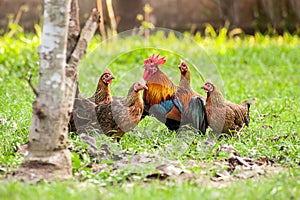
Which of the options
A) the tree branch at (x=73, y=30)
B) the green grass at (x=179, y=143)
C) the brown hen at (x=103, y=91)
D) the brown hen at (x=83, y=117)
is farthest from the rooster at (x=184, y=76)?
the tree branch at (x=73, y=30)

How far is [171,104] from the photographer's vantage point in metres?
5.19

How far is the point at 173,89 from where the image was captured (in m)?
5.25

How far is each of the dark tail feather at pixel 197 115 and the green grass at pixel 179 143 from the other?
0.12 meters

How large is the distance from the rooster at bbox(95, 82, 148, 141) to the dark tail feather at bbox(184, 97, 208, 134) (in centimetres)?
46

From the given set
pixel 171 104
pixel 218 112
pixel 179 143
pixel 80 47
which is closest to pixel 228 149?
pixel 179 143

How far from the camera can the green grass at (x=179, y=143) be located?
11.5 ft

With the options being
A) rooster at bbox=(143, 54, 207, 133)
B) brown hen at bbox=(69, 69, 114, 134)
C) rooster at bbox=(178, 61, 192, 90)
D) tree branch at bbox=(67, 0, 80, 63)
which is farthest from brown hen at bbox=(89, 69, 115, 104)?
tree branch at bbox=(67, 0, 80, 63)

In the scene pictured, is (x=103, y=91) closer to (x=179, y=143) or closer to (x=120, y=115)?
(x=120, y=115)

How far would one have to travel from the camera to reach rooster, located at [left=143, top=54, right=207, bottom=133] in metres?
5.17

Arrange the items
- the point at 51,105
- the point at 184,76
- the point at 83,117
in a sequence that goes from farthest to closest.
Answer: the point at 184,76 < the point at 83,117 < the point at 51,105

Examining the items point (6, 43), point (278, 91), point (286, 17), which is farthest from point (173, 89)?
point (286, 17)

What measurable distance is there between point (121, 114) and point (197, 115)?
0.71 meters

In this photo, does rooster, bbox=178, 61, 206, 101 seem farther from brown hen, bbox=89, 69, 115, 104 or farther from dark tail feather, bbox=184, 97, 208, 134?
brown hen, bbox=89, 69, 115, 104

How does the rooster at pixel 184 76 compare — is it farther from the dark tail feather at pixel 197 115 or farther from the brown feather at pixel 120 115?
the brown feather at pixel 120 115
